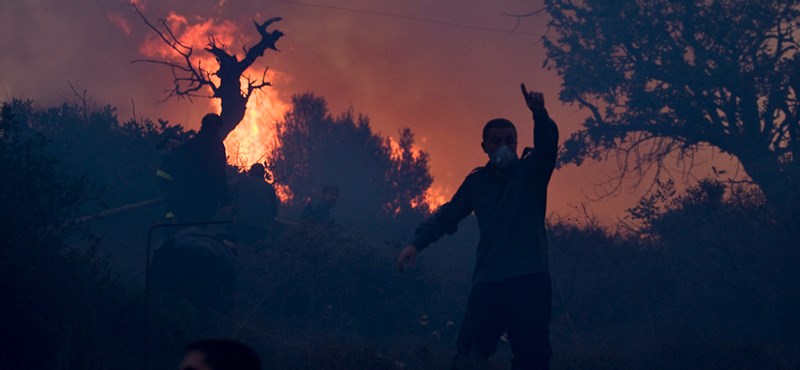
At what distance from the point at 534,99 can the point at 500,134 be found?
24.6 inches

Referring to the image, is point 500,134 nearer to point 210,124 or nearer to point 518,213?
point 518,213

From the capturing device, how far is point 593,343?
11.3 m

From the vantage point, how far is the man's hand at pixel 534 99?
498cm

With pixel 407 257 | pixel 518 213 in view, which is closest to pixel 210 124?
pixel 407 257

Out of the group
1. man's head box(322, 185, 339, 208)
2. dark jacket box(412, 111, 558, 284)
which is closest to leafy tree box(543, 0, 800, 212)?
man's head box(322, 185, 339, 208)

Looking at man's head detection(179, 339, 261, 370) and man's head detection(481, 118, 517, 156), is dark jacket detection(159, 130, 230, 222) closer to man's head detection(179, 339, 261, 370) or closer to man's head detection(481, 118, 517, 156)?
man's head detection(481, 118, 517, 156)

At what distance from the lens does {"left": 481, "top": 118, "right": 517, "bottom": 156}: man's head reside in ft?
18.2

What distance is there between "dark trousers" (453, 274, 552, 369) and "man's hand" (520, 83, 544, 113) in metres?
1.16

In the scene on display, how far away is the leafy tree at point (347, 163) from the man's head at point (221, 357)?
2613cm

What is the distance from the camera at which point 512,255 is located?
17.6 feet

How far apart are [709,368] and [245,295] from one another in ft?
21.6

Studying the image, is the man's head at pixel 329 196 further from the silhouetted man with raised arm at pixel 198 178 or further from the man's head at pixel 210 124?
the man's head at pixel 210 124

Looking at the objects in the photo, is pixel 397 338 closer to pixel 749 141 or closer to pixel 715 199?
pixel 715 199

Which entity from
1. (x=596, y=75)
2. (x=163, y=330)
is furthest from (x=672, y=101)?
(x=163, y=330)
